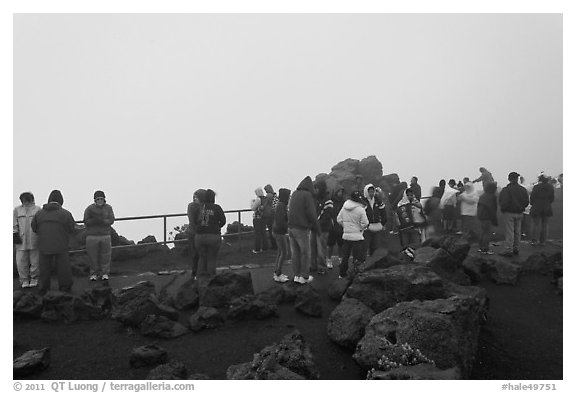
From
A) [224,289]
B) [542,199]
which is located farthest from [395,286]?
[542,199]

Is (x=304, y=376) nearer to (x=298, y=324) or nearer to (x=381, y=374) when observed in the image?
(x=381, y=374)

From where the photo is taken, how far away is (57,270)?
22.2ft

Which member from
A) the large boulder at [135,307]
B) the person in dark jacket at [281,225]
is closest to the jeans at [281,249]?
the person in dark jacket at [281,225]

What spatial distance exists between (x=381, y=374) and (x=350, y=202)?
12.7ft

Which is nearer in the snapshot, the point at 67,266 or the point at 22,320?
the point at 22,320

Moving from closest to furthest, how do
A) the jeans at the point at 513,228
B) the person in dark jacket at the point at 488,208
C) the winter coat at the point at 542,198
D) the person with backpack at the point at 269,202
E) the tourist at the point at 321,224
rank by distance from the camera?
the tourist at the point at 321,224 < the jeans at the point at 513,228 < the person in dark jacket at the point at 488,208 < the winter coat at the point at 542,198 < the person with backpack at the point at 269,202

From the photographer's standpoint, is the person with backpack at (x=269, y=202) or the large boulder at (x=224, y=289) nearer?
the large boulder at (x=224, y=289)

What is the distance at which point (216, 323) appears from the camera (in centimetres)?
545

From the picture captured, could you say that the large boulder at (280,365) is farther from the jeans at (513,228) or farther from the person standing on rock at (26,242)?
the jeans at (513,228)

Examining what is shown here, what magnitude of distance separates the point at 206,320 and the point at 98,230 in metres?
3.79

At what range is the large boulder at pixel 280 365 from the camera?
388 centimetres

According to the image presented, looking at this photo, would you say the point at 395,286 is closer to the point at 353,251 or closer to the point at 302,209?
the point at 353,251

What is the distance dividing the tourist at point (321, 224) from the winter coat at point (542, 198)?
6049 mm
